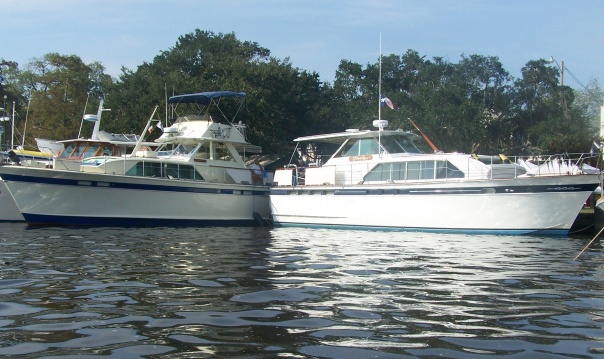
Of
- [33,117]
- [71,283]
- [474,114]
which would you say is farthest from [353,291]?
[33,117]

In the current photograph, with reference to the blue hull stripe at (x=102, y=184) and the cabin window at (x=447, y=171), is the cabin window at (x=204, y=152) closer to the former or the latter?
the blue hull stripe at (x=102, y=184)

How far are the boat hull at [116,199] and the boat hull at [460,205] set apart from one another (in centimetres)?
385

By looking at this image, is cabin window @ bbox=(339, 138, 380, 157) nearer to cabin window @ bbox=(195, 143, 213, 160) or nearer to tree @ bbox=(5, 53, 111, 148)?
cabin window @ bbox=(195, 143, 213, 160)

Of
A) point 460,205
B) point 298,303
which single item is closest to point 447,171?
point 460,205

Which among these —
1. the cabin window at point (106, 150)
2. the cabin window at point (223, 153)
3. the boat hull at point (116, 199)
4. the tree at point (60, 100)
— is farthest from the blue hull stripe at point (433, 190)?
the tree at point (60, 100)

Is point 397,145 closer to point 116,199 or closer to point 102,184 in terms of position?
point 116,199

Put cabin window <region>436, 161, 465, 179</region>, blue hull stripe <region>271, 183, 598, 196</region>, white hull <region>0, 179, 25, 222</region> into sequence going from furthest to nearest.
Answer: white hull <region>0, 179, 25, 222</region> < cabin window <region>436, 161, 465, 179</region> < blue hull stripe <region>271, 183, 598, 196</region>

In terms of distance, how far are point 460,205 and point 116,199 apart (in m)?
12.1

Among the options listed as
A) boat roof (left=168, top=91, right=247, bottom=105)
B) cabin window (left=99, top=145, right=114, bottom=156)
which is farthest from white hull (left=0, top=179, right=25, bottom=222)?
boat roof (left=168, top=91, right=247, bottom=105)

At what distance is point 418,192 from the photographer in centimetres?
1986

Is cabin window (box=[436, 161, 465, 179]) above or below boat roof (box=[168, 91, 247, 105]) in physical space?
below

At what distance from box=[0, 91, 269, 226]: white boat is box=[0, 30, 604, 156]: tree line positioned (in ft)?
37.9

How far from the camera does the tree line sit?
126 ft

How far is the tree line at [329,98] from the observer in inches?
1508
